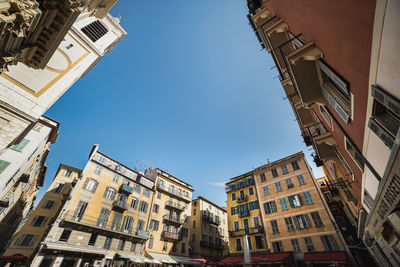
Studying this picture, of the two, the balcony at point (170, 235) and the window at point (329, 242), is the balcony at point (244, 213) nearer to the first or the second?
the window at point (329, 242)

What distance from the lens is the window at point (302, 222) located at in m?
20.2

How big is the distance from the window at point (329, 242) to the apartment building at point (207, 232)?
19.9 meters

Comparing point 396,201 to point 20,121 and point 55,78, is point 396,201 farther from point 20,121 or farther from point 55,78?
point 55,78

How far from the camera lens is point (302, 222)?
20656 mm

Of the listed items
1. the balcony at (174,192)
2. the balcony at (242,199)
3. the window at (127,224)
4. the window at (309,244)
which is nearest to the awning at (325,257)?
the window at (309,244)

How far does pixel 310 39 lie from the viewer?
6453 millimetres

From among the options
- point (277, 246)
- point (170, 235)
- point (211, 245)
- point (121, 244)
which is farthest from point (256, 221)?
point (121, 244)

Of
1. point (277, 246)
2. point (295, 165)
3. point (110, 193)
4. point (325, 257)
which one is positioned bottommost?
point (325, 257)

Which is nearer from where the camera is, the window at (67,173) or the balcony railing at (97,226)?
the balcony railing at (97,226)

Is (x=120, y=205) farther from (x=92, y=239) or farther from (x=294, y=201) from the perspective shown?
(x=294, y=201)

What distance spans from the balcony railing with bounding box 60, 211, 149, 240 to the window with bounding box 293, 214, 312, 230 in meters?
22.1

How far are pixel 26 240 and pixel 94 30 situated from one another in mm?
30669

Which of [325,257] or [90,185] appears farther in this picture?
[90,185]

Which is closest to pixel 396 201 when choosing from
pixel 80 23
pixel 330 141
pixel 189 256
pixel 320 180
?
pixel 330 141
